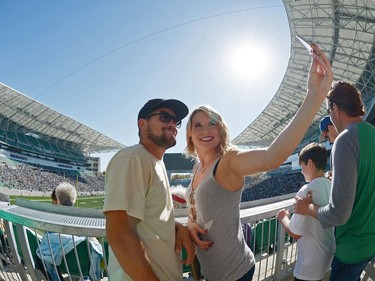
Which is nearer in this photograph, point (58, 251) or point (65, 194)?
point (58, 251)

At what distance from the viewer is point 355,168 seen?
1.50 metres

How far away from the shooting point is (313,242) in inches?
80.0

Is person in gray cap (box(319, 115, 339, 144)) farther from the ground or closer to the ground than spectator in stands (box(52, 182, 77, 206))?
farther from the ground

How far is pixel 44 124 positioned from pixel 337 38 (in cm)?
5964

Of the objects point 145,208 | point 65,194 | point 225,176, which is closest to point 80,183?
point 65,194

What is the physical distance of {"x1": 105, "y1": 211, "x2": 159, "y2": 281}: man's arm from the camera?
3.64 feet

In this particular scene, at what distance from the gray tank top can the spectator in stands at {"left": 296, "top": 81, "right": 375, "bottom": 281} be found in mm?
579

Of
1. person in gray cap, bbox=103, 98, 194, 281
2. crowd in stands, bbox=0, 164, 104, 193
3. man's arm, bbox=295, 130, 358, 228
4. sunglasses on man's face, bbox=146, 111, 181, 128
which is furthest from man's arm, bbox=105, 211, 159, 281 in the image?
crowd in stands, bbox=0, 164, 104, 193

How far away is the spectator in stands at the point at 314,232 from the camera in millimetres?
1974

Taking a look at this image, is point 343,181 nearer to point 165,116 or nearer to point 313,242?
point 313,242

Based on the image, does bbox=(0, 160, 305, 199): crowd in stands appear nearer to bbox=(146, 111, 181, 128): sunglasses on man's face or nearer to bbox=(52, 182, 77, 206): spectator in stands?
bbox=(52, 182, 77, 206): spectator in stands

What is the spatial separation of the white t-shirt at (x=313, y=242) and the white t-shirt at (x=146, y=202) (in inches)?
43.6

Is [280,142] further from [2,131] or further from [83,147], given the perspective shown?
[83,147]

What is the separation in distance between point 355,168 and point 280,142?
70 cm
